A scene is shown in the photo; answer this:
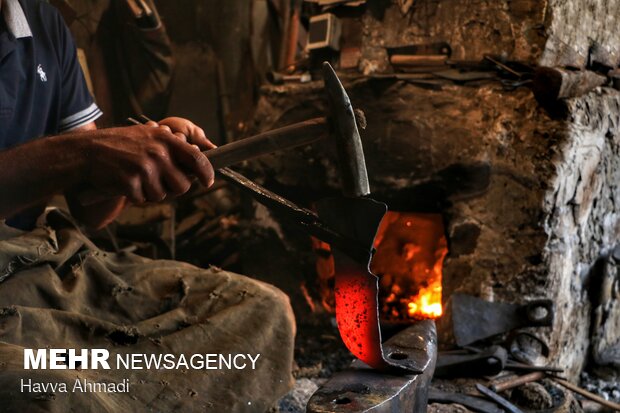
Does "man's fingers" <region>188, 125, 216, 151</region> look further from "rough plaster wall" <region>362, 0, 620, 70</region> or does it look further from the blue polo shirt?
"rough plaster wall" <region>362, 0, 620, 70</region>

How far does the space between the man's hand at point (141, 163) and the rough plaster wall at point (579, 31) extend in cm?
200

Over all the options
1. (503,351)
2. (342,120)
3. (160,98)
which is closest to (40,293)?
(342,120)

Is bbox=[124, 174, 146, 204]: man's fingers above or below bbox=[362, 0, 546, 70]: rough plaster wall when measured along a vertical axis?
below

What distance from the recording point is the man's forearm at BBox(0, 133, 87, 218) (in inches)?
59.4

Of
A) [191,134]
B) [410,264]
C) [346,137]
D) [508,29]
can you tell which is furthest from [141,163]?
[410,264]

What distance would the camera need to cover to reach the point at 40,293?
166cm

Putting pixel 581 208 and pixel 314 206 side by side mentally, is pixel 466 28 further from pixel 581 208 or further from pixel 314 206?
pixel 314 206

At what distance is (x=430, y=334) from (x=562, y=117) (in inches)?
57.2

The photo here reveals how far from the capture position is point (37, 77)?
2.08 m

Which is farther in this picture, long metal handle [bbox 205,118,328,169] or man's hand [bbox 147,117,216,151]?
man's hand [bbox 147,117,216,151]

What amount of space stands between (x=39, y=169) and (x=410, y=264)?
2.48 metres

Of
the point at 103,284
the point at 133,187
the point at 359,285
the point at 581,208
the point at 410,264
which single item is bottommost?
the point at 410,264

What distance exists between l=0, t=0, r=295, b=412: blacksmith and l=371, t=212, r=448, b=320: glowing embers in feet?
6.04

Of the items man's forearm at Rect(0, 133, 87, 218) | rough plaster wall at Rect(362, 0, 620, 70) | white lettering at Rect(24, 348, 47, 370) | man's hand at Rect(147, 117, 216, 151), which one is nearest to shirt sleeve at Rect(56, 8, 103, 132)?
man's hand at Rect(147, 117, 216, 151)
